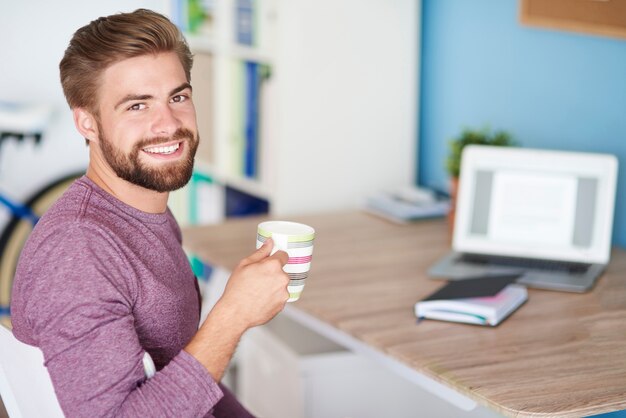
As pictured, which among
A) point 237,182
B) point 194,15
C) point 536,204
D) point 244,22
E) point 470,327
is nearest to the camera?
point 470,327

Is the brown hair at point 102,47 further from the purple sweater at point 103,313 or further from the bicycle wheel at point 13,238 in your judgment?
the bicycle wheel at point 13,238

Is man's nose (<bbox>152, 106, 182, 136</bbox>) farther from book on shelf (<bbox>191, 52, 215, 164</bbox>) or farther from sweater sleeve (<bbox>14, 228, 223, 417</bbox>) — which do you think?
book on shelf (<bbox>191, 52, 215, 164</bbox>)

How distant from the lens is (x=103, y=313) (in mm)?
1269

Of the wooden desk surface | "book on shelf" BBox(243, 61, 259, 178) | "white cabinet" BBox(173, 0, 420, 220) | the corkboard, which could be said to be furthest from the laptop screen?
"book on shelf" BBox(243, 61, 259, 178)

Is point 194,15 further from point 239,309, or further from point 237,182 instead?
point 239,309

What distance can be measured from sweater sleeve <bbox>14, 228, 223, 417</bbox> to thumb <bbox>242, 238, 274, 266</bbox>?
18cm

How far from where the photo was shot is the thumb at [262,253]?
141cm

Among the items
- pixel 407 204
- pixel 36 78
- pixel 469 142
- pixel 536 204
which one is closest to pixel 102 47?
pixel 536 204

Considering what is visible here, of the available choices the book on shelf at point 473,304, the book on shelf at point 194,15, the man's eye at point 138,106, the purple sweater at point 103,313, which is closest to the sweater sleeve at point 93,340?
the purple sweater at point 103,313

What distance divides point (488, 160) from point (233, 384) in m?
1.44

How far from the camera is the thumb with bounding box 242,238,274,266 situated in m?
1.41

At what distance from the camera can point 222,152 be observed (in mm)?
3256

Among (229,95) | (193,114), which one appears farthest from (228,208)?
(193,114)

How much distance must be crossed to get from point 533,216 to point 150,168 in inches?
45.1
